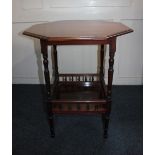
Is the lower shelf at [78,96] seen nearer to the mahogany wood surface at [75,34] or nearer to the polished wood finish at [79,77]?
the polished wood finish at [79,77]

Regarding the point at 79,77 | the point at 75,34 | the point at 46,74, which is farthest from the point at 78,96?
the point at 75,34

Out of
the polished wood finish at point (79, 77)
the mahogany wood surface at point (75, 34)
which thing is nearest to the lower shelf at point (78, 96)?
the polished wood finish at point (79, 77)

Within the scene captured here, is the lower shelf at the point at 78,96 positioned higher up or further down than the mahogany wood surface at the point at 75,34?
further down

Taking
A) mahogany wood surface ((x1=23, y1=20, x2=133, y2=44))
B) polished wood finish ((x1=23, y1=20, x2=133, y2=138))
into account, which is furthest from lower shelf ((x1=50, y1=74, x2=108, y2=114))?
mahogany wood surface ((x1=23, y1=20, x2=133, y2=44))

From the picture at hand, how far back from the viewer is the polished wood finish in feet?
3.94

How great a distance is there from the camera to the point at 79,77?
1872mm

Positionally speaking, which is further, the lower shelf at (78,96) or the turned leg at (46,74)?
the lower shelf at (78,96)

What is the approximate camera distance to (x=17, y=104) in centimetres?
199

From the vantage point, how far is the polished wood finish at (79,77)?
3.94ft

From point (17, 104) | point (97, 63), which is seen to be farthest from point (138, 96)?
point (17, 104)

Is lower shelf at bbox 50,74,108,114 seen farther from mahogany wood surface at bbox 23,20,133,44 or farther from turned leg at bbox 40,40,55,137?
mahogany wood surface at bbox 23,20,133,44
